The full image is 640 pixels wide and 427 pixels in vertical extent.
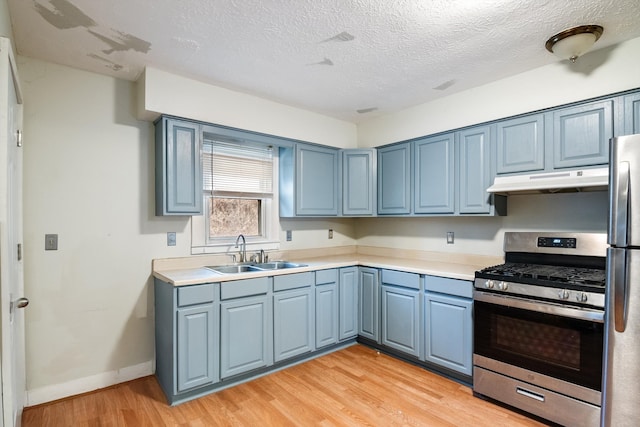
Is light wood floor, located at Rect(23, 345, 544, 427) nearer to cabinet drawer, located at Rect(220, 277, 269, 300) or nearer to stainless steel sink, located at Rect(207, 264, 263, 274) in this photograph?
cabinet drawer, located at Rect(220, 277, 269, 300)

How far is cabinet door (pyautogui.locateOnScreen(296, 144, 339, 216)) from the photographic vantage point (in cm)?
352

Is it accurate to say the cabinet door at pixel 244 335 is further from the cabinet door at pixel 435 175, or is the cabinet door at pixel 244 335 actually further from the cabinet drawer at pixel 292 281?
the cabinet door at pixel 435 175

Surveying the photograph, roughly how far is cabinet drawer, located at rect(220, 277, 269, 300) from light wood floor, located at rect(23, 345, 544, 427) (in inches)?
28.9

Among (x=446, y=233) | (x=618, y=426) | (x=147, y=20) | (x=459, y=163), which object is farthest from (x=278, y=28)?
(x=618, y=426)

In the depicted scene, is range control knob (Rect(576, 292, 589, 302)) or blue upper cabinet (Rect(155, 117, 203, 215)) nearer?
range control knob (Rect(576, 292, 589, 302))

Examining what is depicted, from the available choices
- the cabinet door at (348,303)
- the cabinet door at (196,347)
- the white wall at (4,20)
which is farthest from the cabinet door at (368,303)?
the white wall at (4,20)

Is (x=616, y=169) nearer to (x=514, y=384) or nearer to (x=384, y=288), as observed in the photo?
(x=514, y=384)

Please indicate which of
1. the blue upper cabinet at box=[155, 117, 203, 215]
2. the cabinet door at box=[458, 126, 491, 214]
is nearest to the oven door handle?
the cabinet door at box=[458, 126, 491, 214]

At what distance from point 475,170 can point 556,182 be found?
0.66 meters

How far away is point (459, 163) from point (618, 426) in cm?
205

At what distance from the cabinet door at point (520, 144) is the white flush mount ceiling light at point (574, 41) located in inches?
17.9

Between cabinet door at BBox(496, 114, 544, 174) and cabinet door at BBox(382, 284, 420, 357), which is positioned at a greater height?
cabinet door at BBox(496, 114, 544, 174)

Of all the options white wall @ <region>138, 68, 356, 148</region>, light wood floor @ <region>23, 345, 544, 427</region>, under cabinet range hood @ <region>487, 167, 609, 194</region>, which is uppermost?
white wall @ <region>138, 68, 356, 148</region>

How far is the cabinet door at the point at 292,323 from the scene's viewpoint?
2.89 meters
